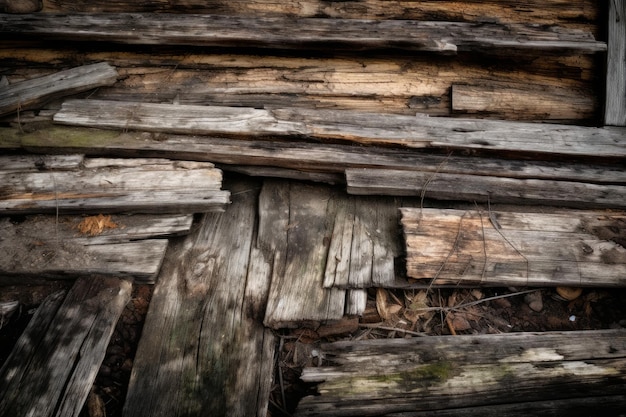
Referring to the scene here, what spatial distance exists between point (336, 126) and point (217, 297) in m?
1.28

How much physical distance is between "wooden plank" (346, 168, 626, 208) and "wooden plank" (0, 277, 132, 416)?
149cm

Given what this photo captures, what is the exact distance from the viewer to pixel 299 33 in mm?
2607

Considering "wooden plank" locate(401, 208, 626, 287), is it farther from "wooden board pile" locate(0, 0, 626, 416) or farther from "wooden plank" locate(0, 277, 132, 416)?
"wooden plank" locate(0, 277, 132, 416)

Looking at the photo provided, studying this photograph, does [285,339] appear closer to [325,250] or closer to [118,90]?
[325,250]

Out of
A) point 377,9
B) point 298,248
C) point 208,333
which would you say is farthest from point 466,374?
point 377,9

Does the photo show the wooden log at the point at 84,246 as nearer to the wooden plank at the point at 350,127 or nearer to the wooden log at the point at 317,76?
the wooden plank at the point at 350,127

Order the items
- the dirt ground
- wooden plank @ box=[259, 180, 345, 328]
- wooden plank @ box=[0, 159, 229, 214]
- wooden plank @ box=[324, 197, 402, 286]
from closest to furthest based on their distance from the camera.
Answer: the dirt ground < wooden plank @ box=[259, 180, 345, 328] < wooden plank @ box=[324, 197, 402, 286] < wooden plank @ box=[0, 159, 229, 214]

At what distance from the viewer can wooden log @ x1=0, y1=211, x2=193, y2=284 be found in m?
2.06

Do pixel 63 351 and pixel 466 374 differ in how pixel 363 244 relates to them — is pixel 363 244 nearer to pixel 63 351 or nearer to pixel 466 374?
pixel 466 374

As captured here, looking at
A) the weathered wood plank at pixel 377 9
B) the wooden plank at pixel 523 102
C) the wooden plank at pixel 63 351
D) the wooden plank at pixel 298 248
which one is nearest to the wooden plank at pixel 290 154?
the wooden plank at pixel 298 248

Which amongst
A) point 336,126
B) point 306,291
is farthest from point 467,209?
point 306,291

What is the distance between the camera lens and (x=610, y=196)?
95.6 inches

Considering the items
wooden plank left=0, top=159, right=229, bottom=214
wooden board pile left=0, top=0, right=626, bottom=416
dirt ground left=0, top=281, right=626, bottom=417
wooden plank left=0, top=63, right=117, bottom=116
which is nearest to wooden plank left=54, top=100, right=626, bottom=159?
wooden board pile left=0, top=0, right=626, bottom=416

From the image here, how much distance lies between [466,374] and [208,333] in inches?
49.5
